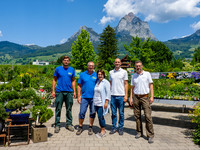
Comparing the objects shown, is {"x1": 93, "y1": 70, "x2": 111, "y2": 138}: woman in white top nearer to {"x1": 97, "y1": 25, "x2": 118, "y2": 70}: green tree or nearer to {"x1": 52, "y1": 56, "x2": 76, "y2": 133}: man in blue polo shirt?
{"x1": 52, "y1": 56, "x2": 76, "y2": 133}: man in blue polo shirt

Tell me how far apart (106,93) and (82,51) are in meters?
28.0

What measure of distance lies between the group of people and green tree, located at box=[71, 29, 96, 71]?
27.1 meters

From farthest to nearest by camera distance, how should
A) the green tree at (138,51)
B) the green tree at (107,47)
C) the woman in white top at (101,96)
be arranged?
1. the green tree at (107,47)
2. the green tree at (138,51)
3. the woman in white top at (101,96)

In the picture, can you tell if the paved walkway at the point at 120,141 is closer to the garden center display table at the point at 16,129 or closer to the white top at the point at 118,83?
the garden center display table at the point at 16,129

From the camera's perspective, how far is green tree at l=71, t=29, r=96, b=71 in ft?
106

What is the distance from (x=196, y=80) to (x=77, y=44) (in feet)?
87.7

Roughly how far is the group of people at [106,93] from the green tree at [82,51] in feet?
89.0

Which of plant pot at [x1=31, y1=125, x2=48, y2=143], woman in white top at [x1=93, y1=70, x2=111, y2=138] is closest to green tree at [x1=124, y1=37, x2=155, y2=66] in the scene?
woman in white top at [x1=93, y1=70, x2=111, y2=138]

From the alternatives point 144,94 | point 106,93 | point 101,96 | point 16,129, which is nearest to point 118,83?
point 106,93

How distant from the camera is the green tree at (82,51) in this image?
1272 inches

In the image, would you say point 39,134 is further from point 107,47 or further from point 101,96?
point 107,47

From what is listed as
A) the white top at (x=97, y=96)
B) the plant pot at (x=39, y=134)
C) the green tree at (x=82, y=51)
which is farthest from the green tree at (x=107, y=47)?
the plant pot at (x=39, y=134)

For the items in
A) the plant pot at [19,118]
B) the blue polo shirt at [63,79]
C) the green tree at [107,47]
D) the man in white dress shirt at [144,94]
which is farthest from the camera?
the green tree at [107,47]

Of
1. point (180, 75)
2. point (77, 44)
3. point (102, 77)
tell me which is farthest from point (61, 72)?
point (77, 44)
